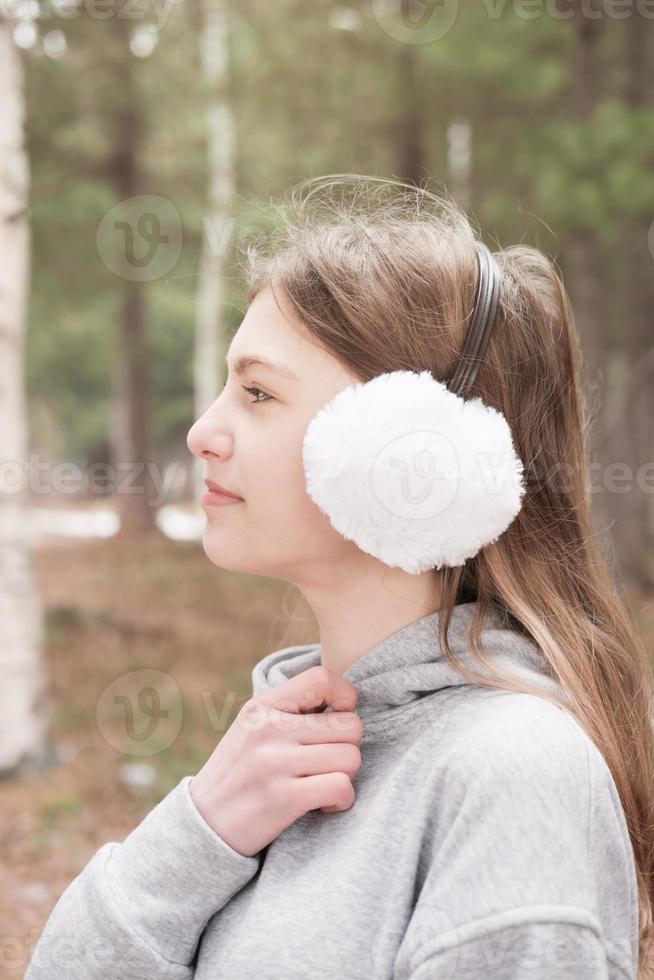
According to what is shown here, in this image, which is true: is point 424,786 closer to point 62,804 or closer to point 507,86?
point 62,804

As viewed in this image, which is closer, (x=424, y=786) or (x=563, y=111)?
(x=424, y=786)

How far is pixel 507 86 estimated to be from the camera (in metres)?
7.94

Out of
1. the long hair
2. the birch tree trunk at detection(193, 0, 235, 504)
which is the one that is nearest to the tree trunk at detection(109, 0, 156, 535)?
the birch tree trunk at detection(193, 0, 235, 504)

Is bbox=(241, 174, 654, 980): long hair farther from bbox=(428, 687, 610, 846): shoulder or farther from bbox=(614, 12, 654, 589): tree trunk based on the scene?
bbox=(614, 12, 654, 589): tree trunk

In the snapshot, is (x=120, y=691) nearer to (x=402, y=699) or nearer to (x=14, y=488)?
(x=14, y=488)

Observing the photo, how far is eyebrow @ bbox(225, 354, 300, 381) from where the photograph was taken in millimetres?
1494

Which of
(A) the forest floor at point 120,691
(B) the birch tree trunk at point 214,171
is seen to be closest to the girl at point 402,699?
(A) the forest floor at point 120,691

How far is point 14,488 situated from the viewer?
503cm

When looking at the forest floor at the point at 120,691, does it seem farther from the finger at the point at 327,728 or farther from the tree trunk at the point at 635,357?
the finger at the point at 327,728

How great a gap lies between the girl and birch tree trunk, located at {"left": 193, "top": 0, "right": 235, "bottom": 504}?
881cm

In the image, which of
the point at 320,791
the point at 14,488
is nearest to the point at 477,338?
the point at 320,791

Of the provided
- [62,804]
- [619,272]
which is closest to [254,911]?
[62,804]

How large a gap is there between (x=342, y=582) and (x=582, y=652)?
15.6 inches

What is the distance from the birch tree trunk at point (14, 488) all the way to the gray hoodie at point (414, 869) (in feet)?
12.5
